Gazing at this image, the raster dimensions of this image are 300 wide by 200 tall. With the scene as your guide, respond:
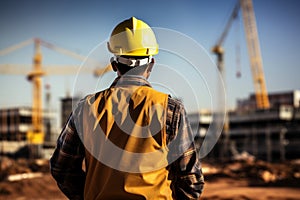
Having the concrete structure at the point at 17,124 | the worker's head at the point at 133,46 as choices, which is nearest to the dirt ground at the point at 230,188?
the worker's head at the point at 133,46

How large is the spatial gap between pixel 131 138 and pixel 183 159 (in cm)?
21

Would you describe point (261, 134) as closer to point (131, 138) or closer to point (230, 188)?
point (230, 188)

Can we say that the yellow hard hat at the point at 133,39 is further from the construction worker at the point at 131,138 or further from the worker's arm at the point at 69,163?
the worker's arm at the point at 69,163

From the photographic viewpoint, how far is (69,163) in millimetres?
1910

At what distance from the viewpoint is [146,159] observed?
1.70m

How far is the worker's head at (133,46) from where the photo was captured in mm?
1871

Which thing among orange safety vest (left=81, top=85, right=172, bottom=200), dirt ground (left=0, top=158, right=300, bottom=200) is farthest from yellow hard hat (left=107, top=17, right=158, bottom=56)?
dirt ground (left=0, top=158, right=300, bottom=200)

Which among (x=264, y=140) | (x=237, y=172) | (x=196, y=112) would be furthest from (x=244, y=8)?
(x=196, y=112)

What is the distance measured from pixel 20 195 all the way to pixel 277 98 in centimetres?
8096

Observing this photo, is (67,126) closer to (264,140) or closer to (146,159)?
(146,159)

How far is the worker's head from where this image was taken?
1.87 metres

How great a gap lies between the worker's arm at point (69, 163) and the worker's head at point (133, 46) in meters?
0.30

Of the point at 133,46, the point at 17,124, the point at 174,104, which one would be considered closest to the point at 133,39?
the point at 133,46

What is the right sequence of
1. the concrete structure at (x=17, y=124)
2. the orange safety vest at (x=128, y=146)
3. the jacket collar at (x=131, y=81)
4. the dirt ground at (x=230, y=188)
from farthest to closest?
the concrete structure at (x=17, y=124) < the dirt ground at (x=230, y=188) < the jacket collar at (x=131, y=81) < the orange safety vest at (x=128, y=146)
